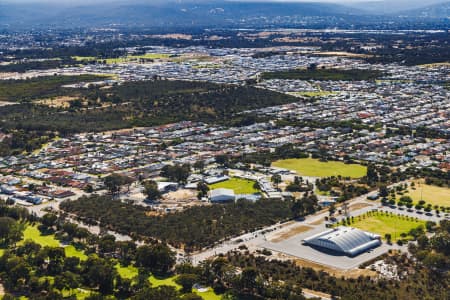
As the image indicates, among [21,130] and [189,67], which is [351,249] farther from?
[189,67]

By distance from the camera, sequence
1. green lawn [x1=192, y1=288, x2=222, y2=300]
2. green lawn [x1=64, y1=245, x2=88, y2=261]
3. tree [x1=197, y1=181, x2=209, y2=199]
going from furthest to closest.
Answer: tree [x1=197, y1=181, x2=209, y2=199]
green lawn [x1=64, y1=245, x2=88, y2=261]
green lawn [x1=192, y1=288, x2=222, y2=300]

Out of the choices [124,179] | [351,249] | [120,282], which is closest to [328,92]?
[124,179]

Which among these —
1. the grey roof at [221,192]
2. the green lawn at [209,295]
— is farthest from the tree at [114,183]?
the green lawn at [209,295]

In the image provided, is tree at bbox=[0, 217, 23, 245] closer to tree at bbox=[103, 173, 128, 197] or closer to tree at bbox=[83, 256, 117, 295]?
tree at bbox=[83, 256, 117, 295]

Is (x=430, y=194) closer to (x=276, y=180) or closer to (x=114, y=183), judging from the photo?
(x=276, y=180)

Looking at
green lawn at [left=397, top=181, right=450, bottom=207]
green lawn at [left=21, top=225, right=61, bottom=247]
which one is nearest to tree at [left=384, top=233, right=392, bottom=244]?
green lawn at [left=397, top=181, right=450, bottom=207]

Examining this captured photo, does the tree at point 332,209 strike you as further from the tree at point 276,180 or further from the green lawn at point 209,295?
the green lawn at point 209,295
